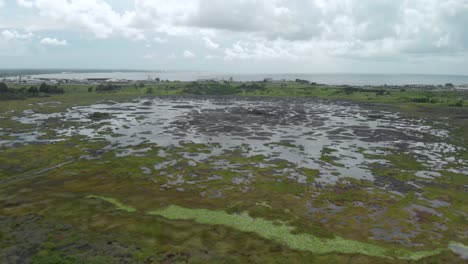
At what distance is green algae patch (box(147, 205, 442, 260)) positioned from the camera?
23.8 meters

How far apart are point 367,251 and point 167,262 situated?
556 inches

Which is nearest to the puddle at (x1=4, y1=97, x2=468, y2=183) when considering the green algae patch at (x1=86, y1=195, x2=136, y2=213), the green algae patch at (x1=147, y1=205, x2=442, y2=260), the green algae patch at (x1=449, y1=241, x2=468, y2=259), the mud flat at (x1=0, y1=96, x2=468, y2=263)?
the mud flat at (x1=0, y1=96, x2=468, y2=263)

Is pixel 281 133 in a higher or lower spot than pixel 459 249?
higher

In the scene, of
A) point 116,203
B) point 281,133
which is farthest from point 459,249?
point 281,133

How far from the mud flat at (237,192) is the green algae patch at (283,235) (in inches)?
3.6

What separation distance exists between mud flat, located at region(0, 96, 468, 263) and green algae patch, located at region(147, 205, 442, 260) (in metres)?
0.09

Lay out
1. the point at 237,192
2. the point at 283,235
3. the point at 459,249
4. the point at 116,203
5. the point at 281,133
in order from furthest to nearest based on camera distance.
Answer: the point at 281,133
the point at 237,192
the point at 116,203
the point at 283,235
the point at 459,249

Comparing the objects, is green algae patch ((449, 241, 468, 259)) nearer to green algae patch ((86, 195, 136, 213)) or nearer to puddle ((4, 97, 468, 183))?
puddle ((4, 97, 468, 183))

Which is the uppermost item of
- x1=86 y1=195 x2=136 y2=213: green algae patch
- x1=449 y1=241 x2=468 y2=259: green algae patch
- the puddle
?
the puddle

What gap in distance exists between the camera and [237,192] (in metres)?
35.7

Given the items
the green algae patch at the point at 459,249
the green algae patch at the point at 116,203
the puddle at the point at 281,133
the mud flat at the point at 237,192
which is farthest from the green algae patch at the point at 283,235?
the puddle at the point at 281,133

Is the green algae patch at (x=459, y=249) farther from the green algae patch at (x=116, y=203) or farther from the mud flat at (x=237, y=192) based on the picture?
the green algae patch at (x=116, y=203)

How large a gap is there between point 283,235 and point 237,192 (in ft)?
34.4

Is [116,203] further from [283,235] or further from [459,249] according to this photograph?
[459,249]
